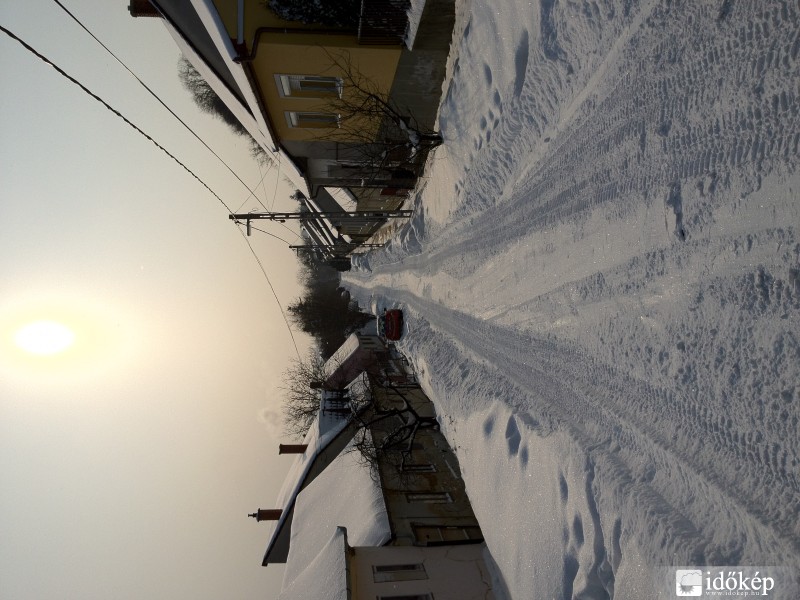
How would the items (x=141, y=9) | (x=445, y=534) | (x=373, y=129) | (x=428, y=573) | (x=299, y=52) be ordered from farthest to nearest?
1. (x=373, y=129)
2. (x=445, y=534)
3. (x=141, y=9)
4. (x=428, y=573)
5. (x=299, y=52)

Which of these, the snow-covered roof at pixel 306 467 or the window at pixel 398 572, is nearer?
the window at pixel 398 572

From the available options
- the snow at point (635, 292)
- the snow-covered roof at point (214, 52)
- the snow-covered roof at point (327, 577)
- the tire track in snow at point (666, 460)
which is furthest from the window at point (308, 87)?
the snow-covered roof at point (327, 577)

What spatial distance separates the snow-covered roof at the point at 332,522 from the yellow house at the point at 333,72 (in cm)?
837

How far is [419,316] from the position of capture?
12703 millimetres

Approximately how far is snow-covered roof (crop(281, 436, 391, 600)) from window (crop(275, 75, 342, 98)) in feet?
32.4

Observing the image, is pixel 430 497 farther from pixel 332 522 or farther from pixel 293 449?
pixel 293 449

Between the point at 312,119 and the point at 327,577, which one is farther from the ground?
the point at 312,119

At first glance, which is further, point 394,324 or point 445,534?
point 394,324

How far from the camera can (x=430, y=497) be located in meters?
14.0

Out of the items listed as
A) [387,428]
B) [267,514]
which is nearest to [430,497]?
[387,428]

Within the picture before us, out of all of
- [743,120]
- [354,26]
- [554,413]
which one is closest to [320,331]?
[354,26]

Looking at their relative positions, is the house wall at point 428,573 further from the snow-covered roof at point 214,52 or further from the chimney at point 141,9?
the chimney at point 141,9

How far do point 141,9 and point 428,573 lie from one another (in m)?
14.3

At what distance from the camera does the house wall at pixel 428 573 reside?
10695 mm
